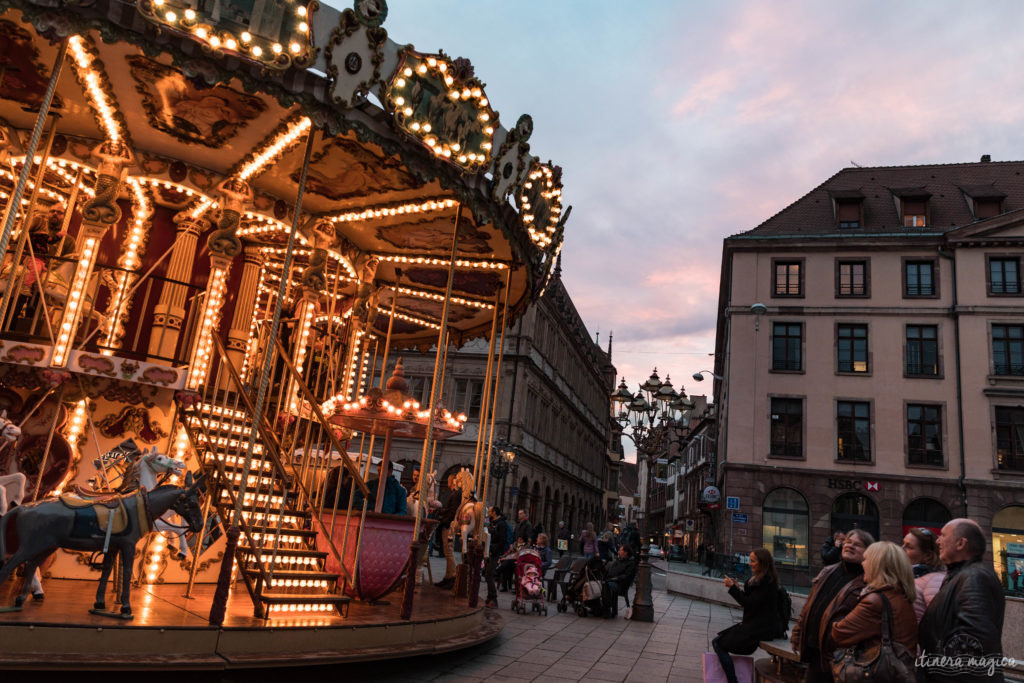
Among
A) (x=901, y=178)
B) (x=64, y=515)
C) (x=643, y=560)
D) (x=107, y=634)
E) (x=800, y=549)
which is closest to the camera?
(x=107, y=634)

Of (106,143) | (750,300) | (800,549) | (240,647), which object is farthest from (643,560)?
(750,300)

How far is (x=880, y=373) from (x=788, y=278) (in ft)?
17.8

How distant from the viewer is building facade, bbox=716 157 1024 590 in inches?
1056

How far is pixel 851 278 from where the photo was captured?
29797mm

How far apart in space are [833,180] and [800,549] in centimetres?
1792

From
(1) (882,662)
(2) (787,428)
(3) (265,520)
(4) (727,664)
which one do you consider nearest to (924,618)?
(1) (882,662)

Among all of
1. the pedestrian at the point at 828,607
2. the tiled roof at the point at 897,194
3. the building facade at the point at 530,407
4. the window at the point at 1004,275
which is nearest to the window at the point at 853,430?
the window at the point at 1004,275

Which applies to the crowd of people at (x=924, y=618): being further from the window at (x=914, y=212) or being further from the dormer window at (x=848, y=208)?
the window at (x=914, y=212)

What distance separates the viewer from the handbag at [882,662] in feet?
A: 12.5

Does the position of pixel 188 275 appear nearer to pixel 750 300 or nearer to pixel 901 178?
pixel 750 300

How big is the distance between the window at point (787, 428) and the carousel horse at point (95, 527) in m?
26.5

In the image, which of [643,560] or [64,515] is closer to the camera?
[64,515]

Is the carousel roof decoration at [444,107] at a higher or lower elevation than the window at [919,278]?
lower

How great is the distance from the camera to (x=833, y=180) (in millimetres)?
33938
